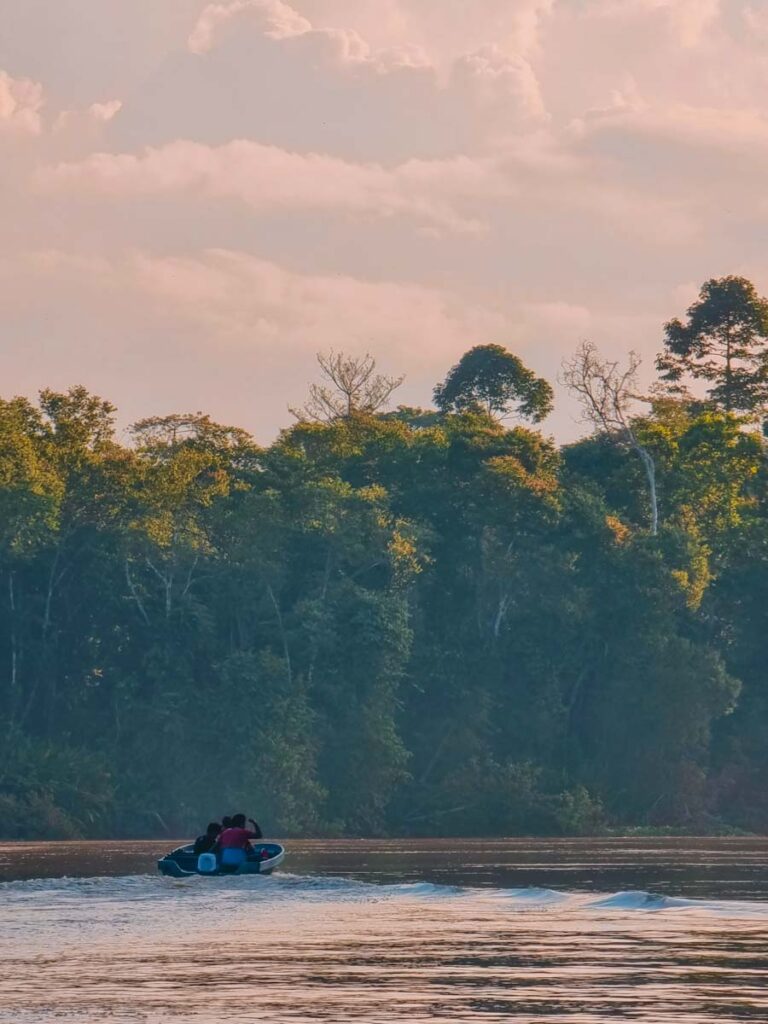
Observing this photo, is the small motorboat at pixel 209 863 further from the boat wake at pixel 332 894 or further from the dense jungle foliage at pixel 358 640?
the dense jungle foliage at pixel 358 640

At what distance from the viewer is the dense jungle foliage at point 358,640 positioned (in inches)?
2453

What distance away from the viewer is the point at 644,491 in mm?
74375

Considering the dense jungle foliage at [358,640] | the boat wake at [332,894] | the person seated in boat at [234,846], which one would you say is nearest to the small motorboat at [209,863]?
the person seated in boat at [234,846]

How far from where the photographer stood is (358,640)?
63250 mm

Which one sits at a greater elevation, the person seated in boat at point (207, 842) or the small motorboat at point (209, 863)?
the person seated in boat at point (207, 842)

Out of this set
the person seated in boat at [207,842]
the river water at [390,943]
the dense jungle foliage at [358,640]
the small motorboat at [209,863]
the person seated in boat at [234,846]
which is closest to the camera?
the river water at [390,943]

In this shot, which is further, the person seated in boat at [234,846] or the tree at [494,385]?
the tree at [494,385]

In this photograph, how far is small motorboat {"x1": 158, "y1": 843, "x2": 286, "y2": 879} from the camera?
3716 cm

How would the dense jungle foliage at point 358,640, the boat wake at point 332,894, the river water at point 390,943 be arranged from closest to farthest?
the river water at point 390,943
the boat wake at point 332,894
the dense jungle foliage at point 358,640

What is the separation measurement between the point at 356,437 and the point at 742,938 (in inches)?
1970

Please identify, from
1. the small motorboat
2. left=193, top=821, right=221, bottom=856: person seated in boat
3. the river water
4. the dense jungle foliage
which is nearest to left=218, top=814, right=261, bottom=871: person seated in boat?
the small motorboat

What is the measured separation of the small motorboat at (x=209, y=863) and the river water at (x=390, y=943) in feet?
1.13

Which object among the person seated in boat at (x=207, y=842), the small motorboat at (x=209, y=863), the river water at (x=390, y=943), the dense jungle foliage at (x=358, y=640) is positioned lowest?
the river water at (x=390, y=943)

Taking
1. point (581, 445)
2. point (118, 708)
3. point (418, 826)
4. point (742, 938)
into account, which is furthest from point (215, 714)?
point (742, 938)
